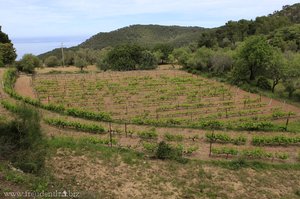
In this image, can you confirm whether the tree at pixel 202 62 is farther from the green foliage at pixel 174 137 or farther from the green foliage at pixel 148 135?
the green foliage at pixel 148 135

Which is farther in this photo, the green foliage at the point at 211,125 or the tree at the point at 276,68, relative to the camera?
the tree at the point at 276,68

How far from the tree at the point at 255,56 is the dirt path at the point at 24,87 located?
21.2m

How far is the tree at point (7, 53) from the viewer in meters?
40.7

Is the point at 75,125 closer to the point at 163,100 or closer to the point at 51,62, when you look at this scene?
the point at 163,100

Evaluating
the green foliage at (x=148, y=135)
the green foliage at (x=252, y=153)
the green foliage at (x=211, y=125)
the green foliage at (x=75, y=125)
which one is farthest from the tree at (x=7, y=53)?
the green foliage at (x=252, y=153)

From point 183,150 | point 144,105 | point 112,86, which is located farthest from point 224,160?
point 112,86

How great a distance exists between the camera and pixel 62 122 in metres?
15.3

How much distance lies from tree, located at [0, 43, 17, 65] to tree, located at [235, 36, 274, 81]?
32271mm

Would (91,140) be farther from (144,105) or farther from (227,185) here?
(144,105)

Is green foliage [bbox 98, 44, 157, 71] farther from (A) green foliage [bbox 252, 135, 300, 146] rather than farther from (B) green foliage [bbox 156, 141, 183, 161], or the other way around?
(B) green foliage [bbox 156, 141, 183, 161]

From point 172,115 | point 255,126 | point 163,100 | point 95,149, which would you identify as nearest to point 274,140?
point 255,126

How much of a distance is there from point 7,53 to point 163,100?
29665 mm

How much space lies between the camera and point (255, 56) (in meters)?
28.8

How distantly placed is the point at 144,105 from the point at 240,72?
46.4 ft
